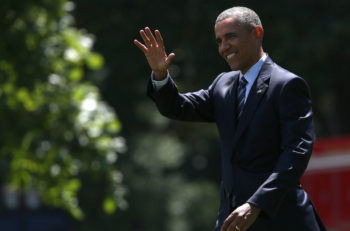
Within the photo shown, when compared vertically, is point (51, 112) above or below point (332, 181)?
above

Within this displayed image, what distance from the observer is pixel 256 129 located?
4441mm

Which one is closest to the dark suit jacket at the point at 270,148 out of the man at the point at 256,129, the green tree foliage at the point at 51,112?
the man at the point at 256,129

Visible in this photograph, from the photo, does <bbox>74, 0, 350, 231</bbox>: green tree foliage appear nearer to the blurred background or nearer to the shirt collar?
the blurred background

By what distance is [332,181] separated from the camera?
16156mm

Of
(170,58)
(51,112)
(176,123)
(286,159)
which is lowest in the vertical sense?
(176,123)

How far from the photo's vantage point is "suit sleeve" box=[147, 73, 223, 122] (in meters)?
4.65

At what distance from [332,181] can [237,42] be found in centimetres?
1199

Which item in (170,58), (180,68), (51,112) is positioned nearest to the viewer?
(170,58)

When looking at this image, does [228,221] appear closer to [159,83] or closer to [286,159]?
[286,159]

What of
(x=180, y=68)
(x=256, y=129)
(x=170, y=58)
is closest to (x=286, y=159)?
(x=256, y=129)

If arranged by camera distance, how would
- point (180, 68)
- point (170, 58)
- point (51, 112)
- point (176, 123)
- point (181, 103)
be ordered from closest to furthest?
point (170, 58) < point (181, 103) < point (51, 112) < point (180, 68) < point (176, 123)

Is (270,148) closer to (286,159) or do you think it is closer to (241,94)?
(286,159)

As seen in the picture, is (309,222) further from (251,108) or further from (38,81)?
(38,81)

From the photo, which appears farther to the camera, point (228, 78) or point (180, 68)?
point (180, 68)
